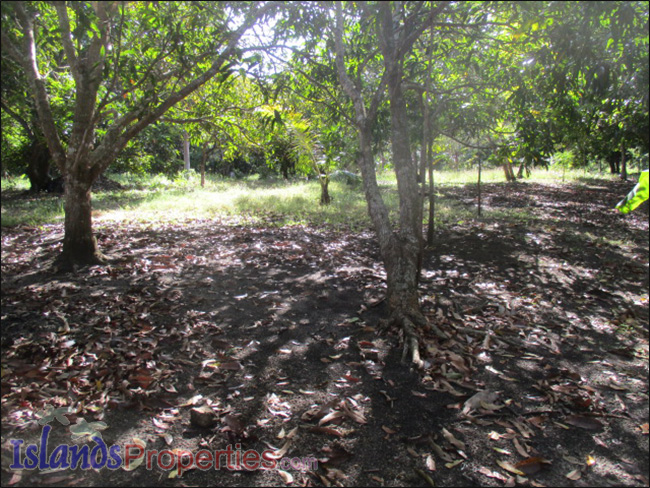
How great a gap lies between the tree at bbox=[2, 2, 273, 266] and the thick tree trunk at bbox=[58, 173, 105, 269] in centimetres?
1

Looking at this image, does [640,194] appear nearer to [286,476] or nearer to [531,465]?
[531,465]

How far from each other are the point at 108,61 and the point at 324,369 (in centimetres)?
426

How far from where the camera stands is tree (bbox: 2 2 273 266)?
4305 millimetres

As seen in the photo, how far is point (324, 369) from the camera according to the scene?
12.0ft

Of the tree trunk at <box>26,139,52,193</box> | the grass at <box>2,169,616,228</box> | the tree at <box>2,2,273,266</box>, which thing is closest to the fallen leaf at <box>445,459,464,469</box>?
the tree at <box>2,2,273,266</box>

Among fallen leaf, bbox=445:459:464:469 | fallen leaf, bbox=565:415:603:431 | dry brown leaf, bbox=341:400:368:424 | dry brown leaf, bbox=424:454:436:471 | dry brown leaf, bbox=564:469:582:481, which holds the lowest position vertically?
dry brown leaf, bbox=564:469:582:481

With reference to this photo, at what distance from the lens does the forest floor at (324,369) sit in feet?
8.44

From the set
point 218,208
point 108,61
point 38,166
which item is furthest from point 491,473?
point 38,166

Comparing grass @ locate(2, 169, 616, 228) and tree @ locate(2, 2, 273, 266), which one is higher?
tree @ locate(2, 2, 273, 266)

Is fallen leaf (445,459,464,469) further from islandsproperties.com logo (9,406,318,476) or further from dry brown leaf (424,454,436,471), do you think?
islandsproperties.com logo (9,406,318,476)

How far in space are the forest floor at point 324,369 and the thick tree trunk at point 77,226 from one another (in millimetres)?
317

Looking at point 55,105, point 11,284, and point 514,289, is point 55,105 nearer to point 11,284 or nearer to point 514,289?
point 11,284

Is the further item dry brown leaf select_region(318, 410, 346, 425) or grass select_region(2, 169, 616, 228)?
grass select_region(2, 169, 616, 228)

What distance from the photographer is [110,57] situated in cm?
496
